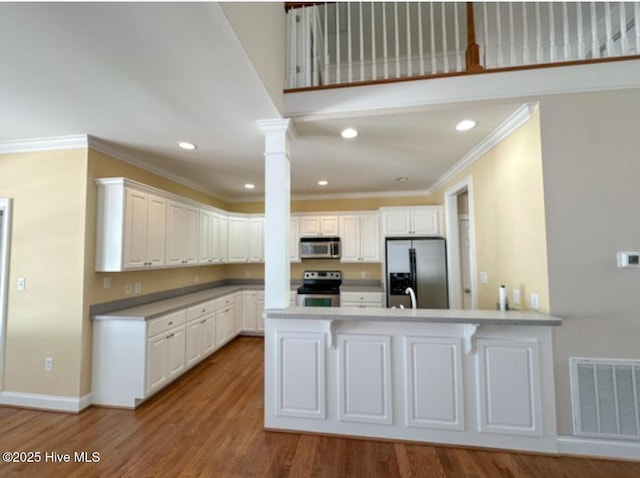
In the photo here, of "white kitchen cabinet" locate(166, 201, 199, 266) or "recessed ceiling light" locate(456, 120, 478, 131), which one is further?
"white kitchen cabinet" locate(166, 201, 199, 266)

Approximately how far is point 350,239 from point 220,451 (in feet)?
12.2

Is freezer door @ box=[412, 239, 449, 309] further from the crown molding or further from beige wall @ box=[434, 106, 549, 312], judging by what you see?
the crown molding

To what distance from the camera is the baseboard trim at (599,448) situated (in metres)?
2.06

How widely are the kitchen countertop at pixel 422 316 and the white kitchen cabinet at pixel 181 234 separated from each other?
2.18 m

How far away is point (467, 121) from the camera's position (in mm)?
2609

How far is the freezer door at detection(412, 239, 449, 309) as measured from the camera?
435 cm

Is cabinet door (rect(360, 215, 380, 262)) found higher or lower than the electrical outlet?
higher

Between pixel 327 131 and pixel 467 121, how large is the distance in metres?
1.28

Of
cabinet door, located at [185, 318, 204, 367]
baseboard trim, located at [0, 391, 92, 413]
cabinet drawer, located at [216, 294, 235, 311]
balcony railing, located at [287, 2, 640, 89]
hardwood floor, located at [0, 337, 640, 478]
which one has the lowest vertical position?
hardwood floor, located at [0, 337, 640, 478]

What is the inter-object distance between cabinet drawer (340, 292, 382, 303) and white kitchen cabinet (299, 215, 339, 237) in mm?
1158

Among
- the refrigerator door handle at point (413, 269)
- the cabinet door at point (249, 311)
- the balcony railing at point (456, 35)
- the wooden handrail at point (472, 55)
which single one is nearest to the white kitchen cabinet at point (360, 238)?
the refrigerator door handle at point (413, 269)

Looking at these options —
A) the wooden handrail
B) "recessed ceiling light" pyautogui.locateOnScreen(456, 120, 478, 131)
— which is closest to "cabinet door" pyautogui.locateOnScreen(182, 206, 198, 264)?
"recessed ceiling light" pyautogui.locateOnScreen(456, 120, 478, 131)

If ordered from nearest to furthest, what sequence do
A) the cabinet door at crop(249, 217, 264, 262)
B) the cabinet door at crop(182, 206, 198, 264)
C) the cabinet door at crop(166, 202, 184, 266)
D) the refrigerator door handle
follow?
the cabinet door at crop(166, 202, 184, 266), the cabinet door at crop(182, 206, 198, 264), the refrigerator door handle, the cabinet door at crop(249, 217, 264, 262)

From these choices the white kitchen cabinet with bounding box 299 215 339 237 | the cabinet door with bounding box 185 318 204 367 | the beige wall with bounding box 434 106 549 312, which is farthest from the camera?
the white kitchen cabinet with bounding box 299 215 339 237
